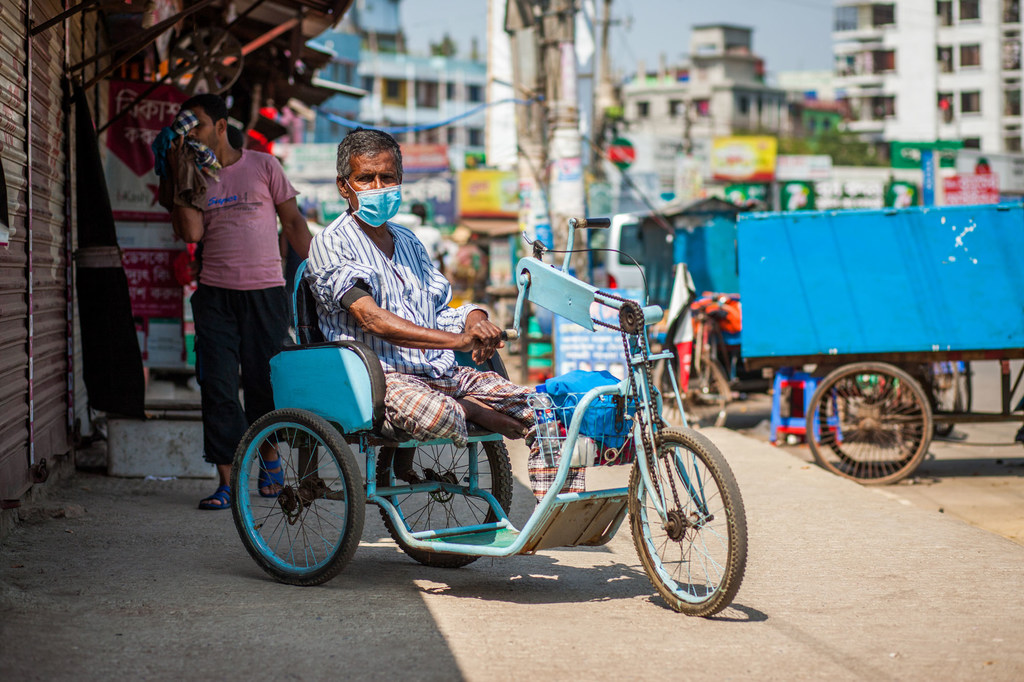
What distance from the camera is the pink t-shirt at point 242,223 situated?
5.85 meters

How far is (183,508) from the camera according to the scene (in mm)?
6035

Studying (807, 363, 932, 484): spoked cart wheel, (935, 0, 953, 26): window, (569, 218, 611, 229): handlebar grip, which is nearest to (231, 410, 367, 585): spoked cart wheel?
(569, 218, 611, 229): handlebar grip

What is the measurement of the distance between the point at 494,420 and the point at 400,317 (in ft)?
1.68

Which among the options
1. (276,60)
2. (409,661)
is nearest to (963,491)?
(409,661)

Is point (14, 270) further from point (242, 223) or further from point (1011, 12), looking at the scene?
point (1011, 12)

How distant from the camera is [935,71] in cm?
8025

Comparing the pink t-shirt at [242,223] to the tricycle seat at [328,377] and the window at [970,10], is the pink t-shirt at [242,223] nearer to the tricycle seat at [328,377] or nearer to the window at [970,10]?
the tricycle seat at [328,377]

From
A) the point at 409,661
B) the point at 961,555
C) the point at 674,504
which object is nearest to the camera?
the point at 409,661

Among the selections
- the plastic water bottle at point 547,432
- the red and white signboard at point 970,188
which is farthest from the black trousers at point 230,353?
the red and white signboard at point 970,188

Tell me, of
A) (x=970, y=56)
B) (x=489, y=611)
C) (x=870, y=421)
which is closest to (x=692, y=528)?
(x=489, y=611)

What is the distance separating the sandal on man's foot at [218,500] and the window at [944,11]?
8251 centimetres

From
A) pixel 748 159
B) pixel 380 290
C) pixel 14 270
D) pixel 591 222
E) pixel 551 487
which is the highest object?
pixel 748 159

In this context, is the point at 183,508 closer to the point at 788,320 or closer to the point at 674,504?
the point at 674,504

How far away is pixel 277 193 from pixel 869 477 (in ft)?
16.4
